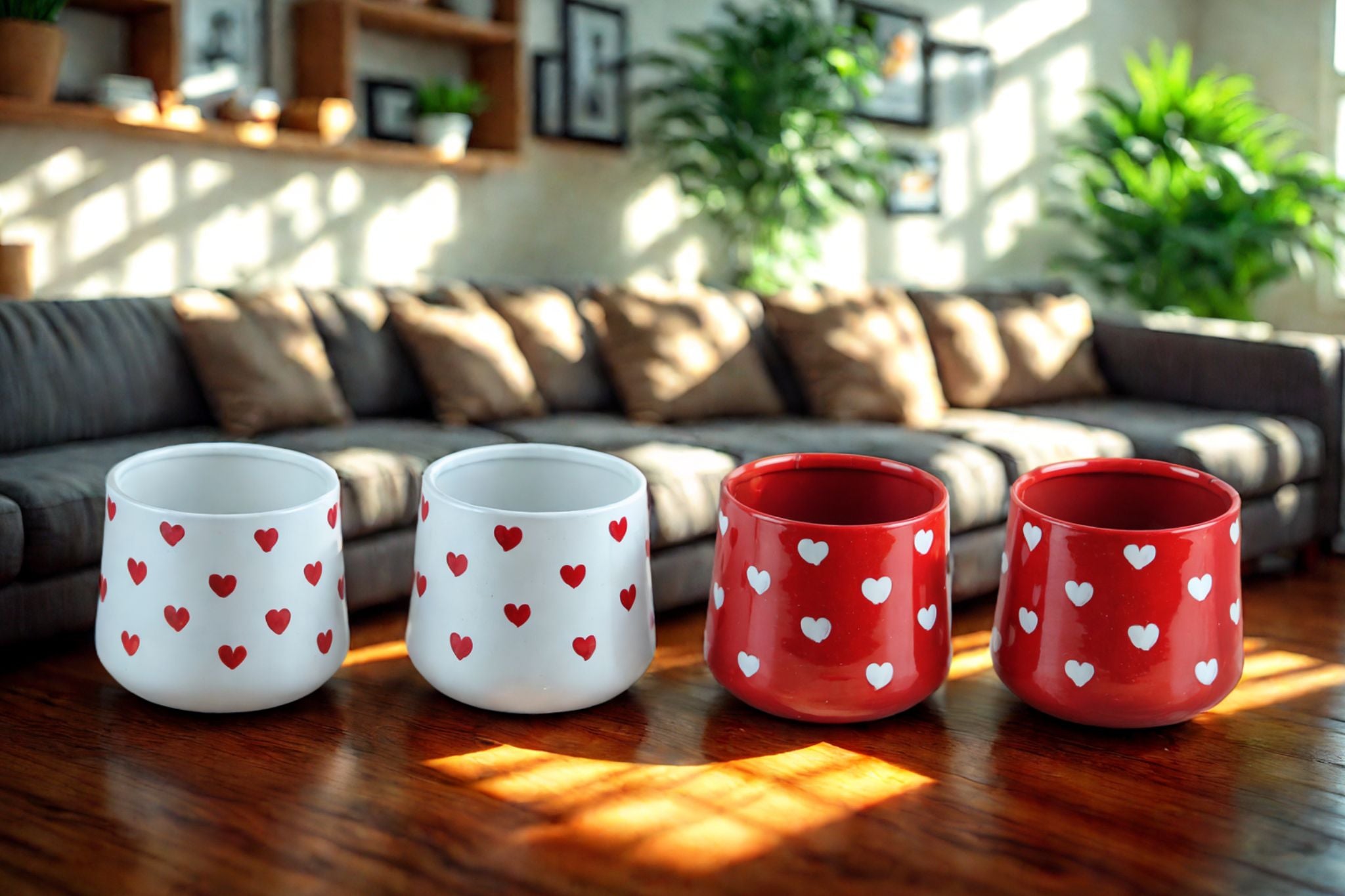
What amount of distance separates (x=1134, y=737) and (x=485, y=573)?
2.32ft

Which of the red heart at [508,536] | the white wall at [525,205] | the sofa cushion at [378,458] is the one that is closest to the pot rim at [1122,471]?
the red heart at [508,536]

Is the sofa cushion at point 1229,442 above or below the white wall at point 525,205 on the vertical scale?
below

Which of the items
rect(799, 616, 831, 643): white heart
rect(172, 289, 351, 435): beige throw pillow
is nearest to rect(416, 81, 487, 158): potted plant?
rect(172, 289, 351, 435): beige throw pillow

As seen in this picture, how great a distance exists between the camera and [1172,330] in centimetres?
314

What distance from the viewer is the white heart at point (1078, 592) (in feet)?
3.92

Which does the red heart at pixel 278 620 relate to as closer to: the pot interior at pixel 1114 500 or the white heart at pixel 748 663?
the white heart at pixel 748 663

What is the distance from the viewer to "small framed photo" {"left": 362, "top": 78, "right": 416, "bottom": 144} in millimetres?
3084

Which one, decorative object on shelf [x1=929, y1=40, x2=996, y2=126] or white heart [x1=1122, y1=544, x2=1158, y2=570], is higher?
decorative object on shelf [x1=929, y1=40, x2=996, y2=126]

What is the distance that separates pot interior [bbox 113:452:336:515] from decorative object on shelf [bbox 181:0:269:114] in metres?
1.65

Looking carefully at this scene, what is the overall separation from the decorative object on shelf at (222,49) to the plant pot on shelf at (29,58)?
1.11 ft

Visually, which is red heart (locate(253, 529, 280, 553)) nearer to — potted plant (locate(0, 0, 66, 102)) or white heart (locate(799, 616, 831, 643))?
white heart (locate(799, 616, 831, 643))

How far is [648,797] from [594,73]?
269cm

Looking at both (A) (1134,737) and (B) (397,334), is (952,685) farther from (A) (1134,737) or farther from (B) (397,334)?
(B) (397,334)

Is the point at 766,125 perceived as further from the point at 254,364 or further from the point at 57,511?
the point at 57,511
